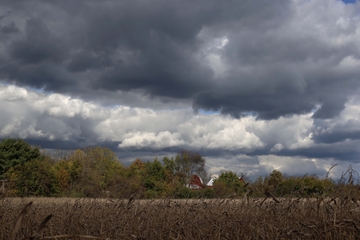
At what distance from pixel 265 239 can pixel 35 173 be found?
67400mm

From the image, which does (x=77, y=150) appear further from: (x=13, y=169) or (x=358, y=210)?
(x=358, y=210)

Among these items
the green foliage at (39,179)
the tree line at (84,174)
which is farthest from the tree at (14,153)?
the green foliage at (39,179)

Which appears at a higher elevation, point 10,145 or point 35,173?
point 10,145

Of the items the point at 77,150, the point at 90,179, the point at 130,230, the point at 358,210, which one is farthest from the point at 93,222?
the point at 77,150

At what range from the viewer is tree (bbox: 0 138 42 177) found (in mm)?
77875

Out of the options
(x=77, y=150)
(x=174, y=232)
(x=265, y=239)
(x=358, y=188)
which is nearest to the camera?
(x=265, y=239)

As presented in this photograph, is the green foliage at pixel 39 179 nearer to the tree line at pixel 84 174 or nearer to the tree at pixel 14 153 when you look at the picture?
the tree line at pixel 84 174

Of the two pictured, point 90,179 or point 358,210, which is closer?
point 358,210

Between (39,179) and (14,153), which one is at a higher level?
(14,153)

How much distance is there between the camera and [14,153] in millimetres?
79625

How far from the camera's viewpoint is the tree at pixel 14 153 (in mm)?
77875

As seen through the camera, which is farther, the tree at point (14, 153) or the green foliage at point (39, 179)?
the tree at point (14, 153)

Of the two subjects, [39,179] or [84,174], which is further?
[84,174]

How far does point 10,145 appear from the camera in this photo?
80.6 metres
